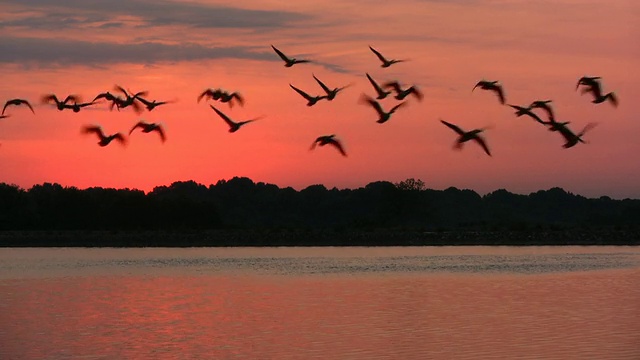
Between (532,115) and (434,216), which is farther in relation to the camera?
(434,216)

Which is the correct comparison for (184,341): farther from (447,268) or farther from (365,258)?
(365,258)

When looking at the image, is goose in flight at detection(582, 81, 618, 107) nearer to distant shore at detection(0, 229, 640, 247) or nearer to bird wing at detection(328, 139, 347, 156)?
bird wing at detection(328, 139, 347, 156)

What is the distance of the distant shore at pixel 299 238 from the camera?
114 m

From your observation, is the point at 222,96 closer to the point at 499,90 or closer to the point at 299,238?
the point at 499,90

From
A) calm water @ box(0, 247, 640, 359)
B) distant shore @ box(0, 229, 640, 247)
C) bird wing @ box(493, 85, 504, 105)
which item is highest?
bird wing @ box(493, 85, 504, 105)

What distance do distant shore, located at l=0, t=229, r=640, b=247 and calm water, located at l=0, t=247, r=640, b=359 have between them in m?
36.9

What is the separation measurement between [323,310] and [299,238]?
7692 centimetres

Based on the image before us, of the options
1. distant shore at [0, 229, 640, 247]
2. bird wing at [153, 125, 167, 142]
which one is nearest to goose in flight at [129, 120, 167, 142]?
bird wing at [153, 125, 167, 142]

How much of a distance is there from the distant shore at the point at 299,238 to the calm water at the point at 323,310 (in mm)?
36949

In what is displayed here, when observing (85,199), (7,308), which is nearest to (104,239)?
(85,199)

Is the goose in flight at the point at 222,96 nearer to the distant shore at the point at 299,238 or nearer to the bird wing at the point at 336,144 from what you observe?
the bird wing at the point at 336,144

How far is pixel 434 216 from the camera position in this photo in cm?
16388

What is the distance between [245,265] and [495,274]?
62.2 ft

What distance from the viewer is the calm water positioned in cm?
3284
